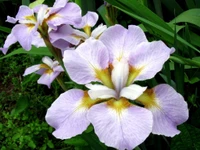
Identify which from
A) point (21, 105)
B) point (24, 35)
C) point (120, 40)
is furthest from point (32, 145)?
point (120, 40)

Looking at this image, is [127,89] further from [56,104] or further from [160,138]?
[160,138]

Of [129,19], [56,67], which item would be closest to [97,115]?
[56,67]

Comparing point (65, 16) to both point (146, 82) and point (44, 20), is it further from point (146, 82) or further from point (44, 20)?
point (146, 82)

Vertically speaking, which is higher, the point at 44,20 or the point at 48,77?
the point at 44,20

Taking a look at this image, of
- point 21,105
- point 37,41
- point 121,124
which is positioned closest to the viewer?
point 121,124

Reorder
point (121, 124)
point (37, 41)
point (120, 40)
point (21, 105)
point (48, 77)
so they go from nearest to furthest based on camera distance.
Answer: point (121, 124) < point (120, 40) < point (37, 41) < point (48, 77) < point (21, 105)
